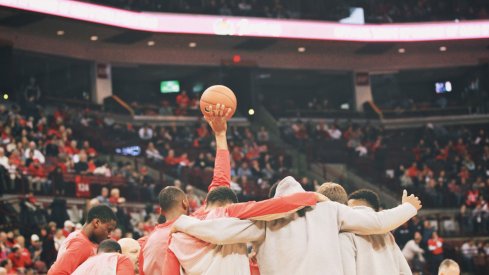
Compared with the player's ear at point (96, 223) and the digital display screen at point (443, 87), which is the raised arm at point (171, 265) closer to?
the player's ear at point (96, 223)

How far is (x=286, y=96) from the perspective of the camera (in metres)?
37.8

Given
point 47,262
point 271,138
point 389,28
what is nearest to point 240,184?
point 271,138

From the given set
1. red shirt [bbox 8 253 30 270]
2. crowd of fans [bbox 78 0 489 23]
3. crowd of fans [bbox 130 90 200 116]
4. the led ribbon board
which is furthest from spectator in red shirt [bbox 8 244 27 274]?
crowd of fans [bbox 78 0 489 23]

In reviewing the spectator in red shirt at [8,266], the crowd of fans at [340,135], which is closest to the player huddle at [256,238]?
the spectator in red shirt at [8,266]

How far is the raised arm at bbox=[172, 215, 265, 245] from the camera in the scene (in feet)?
20.3

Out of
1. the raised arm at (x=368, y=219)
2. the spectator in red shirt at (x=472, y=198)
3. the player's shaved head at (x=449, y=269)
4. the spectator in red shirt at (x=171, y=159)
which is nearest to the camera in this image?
the raised arm at (x=368, y=219)

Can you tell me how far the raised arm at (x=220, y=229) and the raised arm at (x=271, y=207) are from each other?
7 cm

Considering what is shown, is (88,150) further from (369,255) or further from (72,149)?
(369,255)

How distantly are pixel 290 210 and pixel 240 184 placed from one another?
60.6 feet

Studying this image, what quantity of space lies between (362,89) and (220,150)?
2889cm

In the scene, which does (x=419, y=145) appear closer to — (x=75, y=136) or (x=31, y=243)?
(x=75, y=136)

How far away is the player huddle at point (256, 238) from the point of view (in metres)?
6.26

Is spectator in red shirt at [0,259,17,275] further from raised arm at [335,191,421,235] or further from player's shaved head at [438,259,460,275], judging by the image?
raised arm at [335,191,421,235]

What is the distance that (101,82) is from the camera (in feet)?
101
